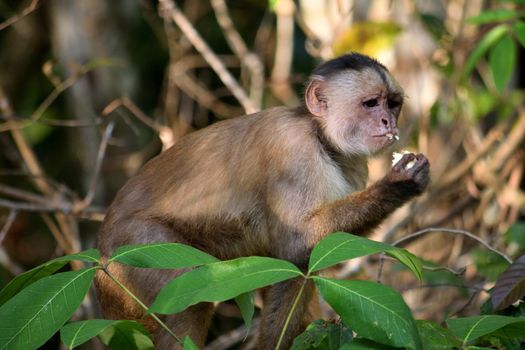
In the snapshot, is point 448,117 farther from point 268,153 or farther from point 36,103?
point 36,103

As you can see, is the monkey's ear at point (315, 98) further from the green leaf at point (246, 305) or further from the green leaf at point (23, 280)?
the green leaf at point (23, 280)

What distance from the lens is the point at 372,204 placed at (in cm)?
482

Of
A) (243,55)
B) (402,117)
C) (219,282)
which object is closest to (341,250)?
(219,282)

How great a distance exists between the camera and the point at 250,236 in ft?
17.6

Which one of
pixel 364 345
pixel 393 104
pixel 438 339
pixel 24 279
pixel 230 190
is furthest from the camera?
pixel 393 104

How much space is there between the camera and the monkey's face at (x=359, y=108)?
532cm

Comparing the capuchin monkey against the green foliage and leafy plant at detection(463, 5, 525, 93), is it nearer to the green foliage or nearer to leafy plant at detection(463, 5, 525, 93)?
leafy plant at detection(463, 5, 525, 93)

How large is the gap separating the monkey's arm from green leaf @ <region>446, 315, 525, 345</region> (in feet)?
4.93

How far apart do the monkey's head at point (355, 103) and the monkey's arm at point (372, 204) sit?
483 millimetres

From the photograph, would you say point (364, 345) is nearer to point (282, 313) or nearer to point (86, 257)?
point (86, 257)

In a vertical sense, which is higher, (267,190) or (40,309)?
(40,309)

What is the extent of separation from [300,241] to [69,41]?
4548mm

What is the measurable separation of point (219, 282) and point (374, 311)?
21.0 inches

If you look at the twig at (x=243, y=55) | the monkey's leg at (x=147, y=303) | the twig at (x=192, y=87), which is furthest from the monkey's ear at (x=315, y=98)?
the twig at (x=192, y=87)
